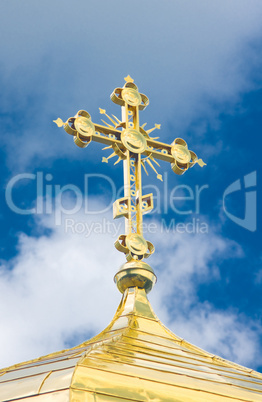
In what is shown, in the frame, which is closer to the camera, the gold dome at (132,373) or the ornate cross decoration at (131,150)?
the gold dome at (132,373)

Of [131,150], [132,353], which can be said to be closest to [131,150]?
[131,150]

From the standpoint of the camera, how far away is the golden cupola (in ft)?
28.2

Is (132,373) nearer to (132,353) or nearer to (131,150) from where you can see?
(132,353)

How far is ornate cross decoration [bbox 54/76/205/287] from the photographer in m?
11.7

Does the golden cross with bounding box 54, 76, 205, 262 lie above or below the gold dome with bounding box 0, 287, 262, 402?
above

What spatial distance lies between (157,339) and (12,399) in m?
2.51

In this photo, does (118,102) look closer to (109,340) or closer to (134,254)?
(134,254)

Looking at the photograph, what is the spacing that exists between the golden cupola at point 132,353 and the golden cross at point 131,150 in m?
0.01

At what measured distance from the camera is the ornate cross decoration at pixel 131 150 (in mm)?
11656

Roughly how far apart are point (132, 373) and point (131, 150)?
13.6ft

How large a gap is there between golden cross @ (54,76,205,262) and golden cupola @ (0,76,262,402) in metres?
0.01

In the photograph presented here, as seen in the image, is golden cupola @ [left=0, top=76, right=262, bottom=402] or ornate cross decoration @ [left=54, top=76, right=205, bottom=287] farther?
ornate cross decoration @ [left=54, top=76, right=205, bottom=287]

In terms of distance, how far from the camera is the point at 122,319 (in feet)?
36.4

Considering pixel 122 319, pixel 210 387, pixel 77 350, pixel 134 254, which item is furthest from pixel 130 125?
pixel 210 387
